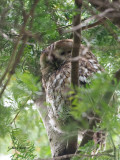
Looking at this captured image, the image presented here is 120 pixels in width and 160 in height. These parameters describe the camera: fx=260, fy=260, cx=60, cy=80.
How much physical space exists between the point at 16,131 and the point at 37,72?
87 centimetres

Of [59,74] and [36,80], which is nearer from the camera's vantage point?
[36,80]

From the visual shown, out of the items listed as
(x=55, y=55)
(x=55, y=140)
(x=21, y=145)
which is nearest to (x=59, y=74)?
(x=55, y=55)

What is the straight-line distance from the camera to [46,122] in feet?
7.06

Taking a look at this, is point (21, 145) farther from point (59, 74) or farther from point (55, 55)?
point (55, 55)

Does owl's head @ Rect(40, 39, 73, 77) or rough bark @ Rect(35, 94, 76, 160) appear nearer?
rough bark @ Rect(35, 94, 76, 160)

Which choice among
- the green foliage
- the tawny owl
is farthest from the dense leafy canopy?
the tawny owl

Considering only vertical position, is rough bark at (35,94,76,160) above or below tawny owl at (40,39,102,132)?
below

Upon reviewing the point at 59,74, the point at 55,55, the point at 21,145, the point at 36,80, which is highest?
the point at 55,55

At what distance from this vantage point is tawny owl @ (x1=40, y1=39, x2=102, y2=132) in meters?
1.90

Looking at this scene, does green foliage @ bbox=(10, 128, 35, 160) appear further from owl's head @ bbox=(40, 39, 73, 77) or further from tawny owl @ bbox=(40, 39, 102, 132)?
owl's head @ bbox=(40, 39, 73, 77)

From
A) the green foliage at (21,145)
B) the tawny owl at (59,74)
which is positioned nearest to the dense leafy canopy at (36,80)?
the green foliage at (21,145)

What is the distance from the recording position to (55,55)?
7.48 feet

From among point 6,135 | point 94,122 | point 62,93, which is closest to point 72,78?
point 94,122

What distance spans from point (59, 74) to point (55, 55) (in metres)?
0.24
